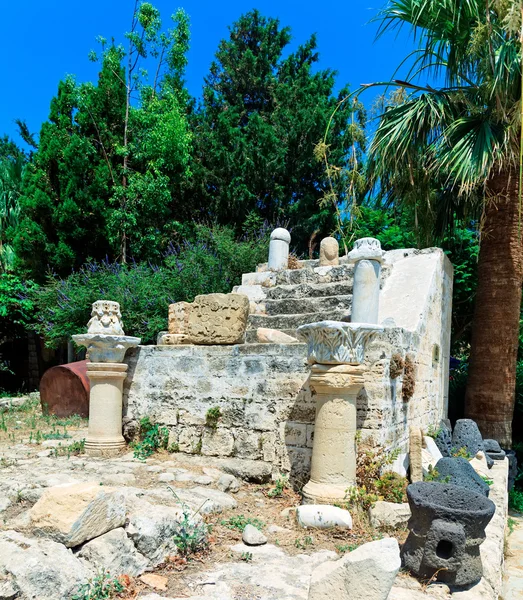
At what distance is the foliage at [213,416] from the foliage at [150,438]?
700 millimetres

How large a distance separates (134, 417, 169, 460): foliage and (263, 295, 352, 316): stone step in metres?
2.57

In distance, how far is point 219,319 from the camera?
22.6ft

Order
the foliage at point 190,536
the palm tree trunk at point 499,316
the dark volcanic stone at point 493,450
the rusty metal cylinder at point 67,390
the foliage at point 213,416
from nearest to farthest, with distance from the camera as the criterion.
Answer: the foliage at point 190,536, the foliage at point 213,416, the dark volcanic stone at point 493,450, the palm tree trunk at point 499,316, the rusty metal cylinder at point 67,390

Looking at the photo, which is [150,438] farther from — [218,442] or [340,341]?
[340,341]

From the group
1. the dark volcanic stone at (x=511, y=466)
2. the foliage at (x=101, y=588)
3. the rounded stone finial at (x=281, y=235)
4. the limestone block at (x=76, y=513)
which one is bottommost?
the dark volcanic stone at (x=511, y=466)

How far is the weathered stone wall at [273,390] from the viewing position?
5797 mm

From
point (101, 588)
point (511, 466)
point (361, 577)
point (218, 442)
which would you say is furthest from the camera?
point (511, 466)

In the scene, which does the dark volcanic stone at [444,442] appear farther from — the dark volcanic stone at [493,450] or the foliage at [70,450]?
the foliage at [70,450]

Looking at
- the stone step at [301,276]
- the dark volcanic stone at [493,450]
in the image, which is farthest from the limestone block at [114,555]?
the dark volcanic stone at [493,450]

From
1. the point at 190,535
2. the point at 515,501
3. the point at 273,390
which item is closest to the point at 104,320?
the point at 273,390

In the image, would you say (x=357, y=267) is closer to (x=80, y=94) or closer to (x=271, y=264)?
(x=271, y=264)

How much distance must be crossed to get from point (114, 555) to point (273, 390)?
9.44 ft

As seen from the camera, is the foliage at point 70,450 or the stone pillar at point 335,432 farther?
the foliage at point 70,450

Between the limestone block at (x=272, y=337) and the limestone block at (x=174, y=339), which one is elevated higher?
the limestone block at (x=272, y=337)
